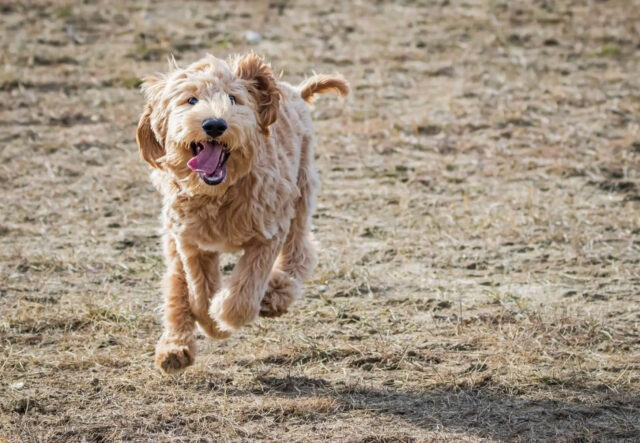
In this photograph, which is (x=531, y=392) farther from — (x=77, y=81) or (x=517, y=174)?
(x=77, y=81)

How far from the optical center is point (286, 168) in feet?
17.9

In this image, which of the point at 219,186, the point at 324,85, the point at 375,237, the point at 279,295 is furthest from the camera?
the point at 375,237

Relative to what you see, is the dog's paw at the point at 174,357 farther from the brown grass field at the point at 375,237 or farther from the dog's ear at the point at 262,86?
the dog's ear at the point at 262,86

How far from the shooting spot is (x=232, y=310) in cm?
506

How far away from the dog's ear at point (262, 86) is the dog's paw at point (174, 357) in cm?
115

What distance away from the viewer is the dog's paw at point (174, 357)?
5109 millimetres

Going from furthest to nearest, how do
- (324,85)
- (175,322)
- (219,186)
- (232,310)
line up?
(324,85), (175,322), (232,310), (219,186)

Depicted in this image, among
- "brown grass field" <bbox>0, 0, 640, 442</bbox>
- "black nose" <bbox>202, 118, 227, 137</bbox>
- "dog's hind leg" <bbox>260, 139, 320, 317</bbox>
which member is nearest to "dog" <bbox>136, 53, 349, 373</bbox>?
"black nose" <bbox>202, 118, 227, 137</bbox>

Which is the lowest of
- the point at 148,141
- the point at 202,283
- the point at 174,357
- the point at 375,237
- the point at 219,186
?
the point at 375,237

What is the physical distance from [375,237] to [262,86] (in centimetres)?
270

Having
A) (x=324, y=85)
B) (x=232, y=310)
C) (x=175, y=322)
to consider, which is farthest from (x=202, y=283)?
(x=324, y=85)

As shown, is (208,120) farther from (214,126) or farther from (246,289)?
(246,289)

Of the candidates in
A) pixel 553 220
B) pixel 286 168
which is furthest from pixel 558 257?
pixel 286 168

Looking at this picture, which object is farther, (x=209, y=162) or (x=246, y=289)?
(x=246, y=289)
